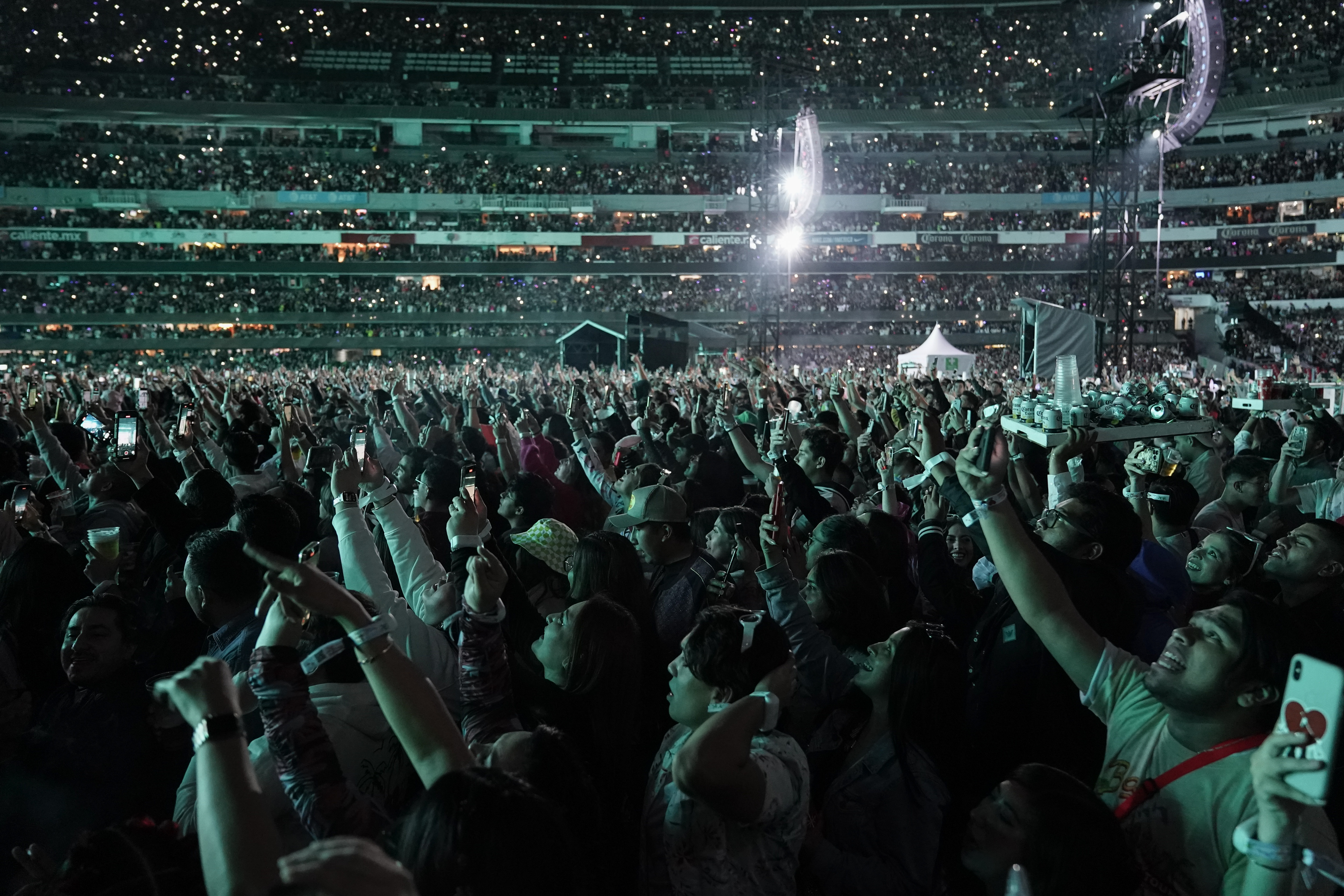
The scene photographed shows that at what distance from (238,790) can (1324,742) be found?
169 cm

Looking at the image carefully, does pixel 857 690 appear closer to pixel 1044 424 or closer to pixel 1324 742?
pixel 1324 742

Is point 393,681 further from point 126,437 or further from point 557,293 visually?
point 557,293

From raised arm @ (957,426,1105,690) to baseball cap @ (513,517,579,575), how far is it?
1687 millimetres

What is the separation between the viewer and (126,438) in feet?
19.4

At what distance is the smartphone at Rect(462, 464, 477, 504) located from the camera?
11.1 ft

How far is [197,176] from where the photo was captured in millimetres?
43469

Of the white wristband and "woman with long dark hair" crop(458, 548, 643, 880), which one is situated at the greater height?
the white wristband

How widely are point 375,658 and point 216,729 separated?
0.38m

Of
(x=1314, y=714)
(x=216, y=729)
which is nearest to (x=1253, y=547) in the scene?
(x=1314, y=714)

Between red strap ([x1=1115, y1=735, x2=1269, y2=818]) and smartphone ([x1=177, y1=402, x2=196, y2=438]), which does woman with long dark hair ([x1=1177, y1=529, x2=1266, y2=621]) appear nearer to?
red strap ([x1=1115, y1=735, x2=1269, y2=818])

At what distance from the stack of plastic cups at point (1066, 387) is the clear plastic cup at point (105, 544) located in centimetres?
465

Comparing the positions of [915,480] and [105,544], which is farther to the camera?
[105,544]

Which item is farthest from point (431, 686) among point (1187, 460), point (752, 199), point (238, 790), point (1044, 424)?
point (752, 199)

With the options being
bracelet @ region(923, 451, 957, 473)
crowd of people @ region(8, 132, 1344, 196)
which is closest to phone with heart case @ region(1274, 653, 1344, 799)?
bracelet @ region(923, 451, 957, 473)
